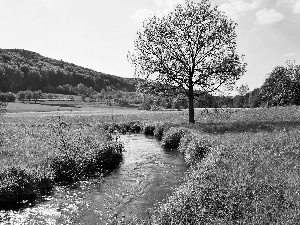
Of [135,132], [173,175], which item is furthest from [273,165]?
[135,132]

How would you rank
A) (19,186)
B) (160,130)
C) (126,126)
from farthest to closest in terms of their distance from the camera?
(126,126) < (160,130) < (19,186)

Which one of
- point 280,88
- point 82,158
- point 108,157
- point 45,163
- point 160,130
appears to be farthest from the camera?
point 280,88

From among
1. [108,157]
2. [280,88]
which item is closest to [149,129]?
[108,157]

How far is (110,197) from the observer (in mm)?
14141

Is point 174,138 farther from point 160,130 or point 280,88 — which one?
point 280,88

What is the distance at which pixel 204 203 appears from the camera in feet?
31.2

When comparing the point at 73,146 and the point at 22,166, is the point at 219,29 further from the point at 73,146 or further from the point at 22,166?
the point at 22,166

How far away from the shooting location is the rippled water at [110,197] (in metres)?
11.8

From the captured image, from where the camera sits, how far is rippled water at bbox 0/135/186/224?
1181cm

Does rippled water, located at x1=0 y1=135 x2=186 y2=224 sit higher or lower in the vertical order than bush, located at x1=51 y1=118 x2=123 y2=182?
lower

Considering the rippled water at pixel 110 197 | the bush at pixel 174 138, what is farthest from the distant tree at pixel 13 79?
the rippled water at pixel 110 197

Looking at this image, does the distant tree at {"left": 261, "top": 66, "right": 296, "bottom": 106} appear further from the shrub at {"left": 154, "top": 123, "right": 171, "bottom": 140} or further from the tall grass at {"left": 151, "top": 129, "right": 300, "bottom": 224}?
the tall grass at {"left": 151, "top": 129, "right": 300, "bottom": 224}

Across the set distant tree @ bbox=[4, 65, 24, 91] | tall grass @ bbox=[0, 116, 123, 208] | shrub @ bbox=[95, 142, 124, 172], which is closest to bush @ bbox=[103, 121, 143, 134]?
tall grass @ bbox=[0, 116, 123, 208]

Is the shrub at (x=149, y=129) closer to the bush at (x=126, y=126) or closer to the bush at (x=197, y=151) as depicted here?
the bush at (x=126, y=126)
